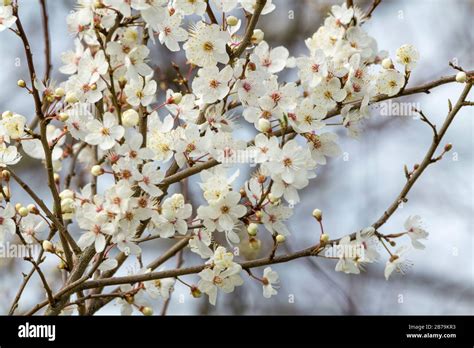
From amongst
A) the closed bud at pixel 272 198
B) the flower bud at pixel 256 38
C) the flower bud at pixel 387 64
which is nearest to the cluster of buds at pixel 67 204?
the closed bud at pixel 272 198

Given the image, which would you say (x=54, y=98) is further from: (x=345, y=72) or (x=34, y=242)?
(x=345, y=72)

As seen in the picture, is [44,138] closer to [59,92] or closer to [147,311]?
[59,92]

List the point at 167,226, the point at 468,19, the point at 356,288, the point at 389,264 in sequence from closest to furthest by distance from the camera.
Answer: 1. the point at 167,226
2. the point at 389,264
3. the point at 356,288
4. the point at 468,19

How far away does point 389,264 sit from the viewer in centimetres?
181

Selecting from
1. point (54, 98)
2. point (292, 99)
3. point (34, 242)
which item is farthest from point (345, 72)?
point (34, 242)

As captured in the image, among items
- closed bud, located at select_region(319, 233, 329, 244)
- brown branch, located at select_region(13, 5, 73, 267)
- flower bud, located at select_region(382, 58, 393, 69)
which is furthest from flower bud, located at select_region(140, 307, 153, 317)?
flower bud, located at select_region(382, 58, 393, 69)

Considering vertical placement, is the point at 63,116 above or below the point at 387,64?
below

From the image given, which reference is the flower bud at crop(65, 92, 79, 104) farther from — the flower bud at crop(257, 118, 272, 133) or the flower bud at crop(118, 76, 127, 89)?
the flower bud at crop(257, 118, 272, 133)

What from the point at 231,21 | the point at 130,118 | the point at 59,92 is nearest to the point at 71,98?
the point at 59,92

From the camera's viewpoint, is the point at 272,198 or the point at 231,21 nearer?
the point at 272,198

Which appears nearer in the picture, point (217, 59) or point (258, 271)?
point (217, 59)

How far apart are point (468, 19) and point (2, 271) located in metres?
3.35

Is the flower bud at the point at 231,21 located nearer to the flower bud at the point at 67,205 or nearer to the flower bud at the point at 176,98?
the flower bud at the point at 176,98
